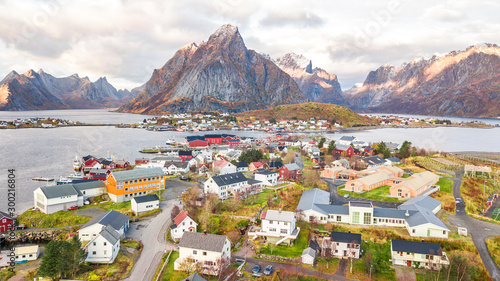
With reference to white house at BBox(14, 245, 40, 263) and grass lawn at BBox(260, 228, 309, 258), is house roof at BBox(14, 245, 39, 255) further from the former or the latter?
grass lawn at BBox(260, 228, 309, 258)

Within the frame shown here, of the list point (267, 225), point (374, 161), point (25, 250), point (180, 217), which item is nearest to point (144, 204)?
point (180, 217)

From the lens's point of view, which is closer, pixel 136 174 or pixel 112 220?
pixel 112 220

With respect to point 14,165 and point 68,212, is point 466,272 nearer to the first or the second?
point 68,212

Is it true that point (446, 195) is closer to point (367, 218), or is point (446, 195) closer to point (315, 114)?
point (367, 218)

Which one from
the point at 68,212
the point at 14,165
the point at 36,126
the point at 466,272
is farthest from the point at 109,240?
the point at 36,126

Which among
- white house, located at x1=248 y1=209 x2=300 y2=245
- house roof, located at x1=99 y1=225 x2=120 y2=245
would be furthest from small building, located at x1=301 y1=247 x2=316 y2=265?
house roof, located at x1=99 y1=225 x2=120 y2=245
